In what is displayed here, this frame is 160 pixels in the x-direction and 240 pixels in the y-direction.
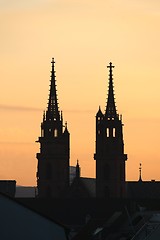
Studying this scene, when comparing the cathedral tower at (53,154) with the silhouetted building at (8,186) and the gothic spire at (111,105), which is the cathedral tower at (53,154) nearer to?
the gothic spire at (111,105)

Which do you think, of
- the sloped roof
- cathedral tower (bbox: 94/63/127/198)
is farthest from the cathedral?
the sloped roof

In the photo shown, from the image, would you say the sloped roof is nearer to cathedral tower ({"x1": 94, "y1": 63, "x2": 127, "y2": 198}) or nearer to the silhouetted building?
cathedral tower ({"x1": 94, "y1": 63, "x2": 127, "y2": 198})

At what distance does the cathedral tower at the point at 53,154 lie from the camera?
174m

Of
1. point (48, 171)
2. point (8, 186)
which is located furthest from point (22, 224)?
point (8, 186)

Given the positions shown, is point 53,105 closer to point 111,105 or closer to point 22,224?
point 111,105

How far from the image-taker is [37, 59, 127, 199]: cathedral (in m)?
174

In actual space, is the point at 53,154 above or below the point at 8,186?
above

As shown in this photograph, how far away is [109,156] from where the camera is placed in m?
174

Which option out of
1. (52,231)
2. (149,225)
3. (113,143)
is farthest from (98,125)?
(52,231)

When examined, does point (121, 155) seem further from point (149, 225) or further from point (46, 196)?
point (149, 225)

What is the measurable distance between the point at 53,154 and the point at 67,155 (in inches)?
73.8

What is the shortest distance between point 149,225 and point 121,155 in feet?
306

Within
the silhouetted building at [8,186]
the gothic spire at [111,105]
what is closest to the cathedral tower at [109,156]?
the gothic spire at [111,105]

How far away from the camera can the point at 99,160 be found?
570 ft
